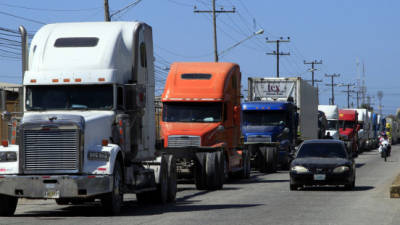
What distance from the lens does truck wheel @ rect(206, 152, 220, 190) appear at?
26891 mm

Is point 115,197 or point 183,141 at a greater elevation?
point 183,141

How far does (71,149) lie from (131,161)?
256 centimetres

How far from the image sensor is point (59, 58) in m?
18.9

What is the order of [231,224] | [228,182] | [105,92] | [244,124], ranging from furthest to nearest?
[244,124]
[228,182]
[105,92]
[231,224]

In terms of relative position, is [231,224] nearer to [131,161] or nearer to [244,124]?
[131,161]

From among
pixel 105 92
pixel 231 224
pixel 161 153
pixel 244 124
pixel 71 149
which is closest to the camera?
pixel 231 224

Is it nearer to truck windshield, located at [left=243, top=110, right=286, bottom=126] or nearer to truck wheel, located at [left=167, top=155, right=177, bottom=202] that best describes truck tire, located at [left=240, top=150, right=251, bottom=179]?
truck windshield, located at [left=243, top=110, right=286, bottom=126]

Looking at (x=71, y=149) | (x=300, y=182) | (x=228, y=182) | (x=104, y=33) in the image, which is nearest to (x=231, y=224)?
(x=71, y=149)

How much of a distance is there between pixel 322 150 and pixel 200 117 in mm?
4035

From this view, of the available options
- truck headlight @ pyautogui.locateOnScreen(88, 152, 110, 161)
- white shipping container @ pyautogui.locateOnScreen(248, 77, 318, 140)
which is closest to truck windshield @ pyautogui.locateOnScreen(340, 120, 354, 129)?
white shipping container @ pyautogui.locateOnScreen(248, 77, 318, 140)

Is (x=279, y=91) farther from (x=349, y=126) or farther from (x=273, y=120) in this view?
(x=349, y=126)

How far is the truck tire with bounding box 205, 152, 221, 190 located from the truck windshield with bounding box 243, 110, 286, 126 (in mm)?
12569

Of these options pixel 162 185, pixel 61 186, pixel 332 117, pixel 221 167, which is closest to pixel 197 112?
pixel 221 167

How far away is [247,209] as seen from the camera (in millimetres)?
19391
